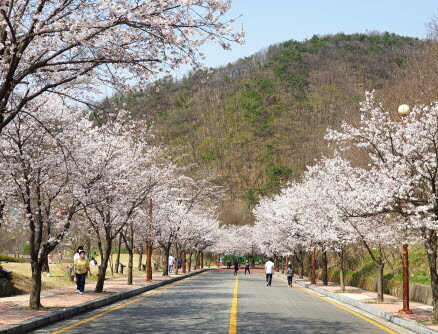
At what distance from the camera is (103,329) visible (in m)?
12.0

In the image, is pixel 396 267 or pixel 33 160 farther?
pixel 396 267

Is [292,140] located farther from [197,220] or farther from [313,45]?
[197,220]

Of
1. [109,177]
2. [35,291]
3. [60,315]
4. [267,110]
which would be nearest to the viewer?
[60,315]

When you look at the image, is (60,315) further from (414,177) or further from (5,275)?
(414,177)

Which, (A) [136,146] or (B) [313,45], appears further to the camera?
(B) [313,45]

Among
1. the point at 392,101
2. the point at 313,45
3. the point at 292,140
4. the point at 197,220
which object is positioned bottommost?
the point at 197,220

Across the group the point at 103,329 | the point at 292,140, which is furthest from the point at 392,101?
the point at 292,140

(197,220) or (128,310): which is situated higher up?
(197,220)

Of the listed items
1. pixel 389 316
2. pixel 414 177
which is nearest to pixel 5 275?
pixel 389 316

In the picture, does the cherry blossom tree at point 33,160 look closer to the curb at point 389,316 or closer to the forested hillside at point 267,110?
the curb at point 389,316

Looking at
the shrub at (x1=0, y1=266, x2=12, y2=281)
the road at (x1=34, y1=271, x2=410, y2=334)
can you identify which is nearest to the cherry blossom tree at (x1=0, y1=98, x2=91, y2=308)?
the road at (x1=34, y1=271, x2=410, y2=334)

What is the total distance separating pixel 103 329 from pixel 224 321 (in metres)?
3.05

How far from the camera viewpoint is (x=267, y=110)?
160 metres

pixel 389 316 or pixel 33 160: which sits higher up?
pixel 33 160
